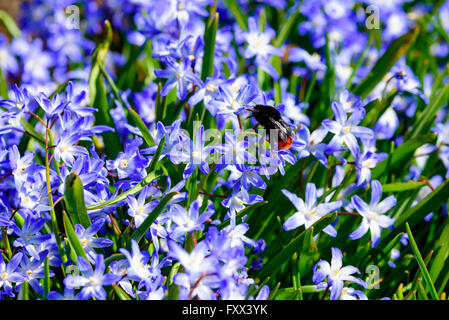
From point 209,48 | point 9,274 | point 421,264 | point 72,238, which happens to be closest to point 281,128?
point 209,48

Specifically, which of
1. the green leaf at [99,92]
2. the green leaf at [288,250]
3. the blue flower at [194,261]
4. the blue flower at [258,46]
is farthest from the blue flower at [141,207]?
the blue flower at [258,46]

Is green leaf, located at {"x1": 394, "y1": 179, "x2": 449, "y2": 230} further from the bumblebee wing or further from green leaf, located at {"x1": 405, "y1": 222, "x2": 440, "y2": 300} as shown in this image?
the bumblebee wing

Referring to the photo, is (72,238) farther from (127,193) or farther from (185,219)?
(185,219)

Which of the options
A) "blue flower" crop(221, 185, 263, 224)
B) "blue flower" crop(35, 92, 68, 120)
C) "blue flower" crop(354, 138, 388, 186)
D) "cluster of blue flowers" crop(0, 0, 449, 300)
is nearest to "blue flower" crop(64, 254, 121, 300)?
"cluster of blue flowers" crop(0, 0, 449, 300)

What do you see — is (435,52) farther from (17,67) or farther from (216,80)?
(17,67)

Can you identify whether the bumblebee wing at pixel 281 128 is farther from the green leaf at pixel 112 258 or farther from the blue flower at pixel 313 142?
the green leaf at pixel 112 258

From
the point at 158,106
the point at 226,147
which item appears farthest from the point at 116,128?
the point at 226,147

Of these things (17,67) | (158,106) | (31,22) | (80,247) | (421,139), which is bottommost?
(80,247)
